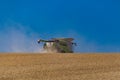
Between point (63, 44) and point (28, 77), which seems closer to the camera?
point (28, 77)

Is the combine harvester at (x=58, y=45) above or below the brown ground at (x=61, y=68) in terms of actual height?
above

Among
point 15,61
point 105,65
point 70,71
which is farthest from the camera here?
point 15,61

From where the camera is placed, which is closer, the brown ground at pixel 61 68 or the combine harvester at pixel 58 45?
the brown ground at pixel 61 68

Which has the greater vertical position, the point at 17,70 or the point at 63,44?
the point at 63,44

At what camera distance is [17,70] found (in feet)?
76.1

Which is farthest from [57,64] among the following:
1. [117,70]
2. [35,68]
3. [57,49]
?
[57,49]

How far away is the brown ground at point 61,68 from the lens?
21.3m

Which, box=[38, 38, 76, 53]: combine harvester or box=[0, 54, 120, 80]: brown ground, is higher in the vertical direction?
box=[38, 38, 76, 53]: combine harvester

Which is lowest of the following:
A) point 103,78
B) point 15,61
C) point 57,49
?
point 103,78

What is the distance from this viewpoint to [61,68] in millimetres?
24016

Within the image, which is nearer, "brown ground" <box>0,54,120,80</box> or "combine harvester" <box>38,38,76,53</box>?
Answer: "brown ground" <box>0,54,120,80</box>

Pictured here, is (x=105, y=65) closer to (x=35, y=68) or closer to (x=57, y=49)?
(x=35, y=68)

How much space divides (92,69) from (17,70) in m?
4.56

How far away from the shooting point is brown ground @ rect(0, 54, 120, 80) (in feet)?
69.8
